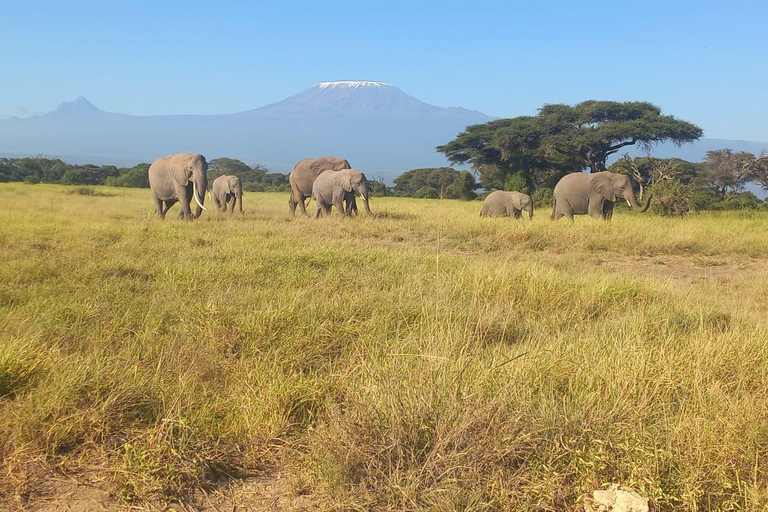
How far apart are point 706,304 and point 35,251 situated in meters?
7.08

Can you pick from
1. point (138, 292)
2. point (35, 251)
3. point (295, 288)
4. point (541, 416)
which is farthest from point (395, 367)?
point (35, 251)

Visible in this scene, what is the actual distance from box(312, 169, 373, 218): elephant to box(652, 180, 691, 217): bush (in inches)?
298

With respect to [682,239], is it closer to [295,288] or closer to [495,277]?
[495,277]

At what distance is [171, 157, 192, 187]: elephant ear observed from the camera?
545 inches

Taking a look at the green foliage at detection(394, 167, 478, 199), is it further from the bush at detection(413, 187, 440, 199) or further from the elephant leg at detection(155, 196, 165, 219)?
the elephant leg at detection(155, 196, 165, 219)

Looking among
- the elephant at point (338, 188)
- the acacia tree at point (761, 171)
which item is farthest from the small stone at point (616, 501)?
the acacia tree at point (761, 171)

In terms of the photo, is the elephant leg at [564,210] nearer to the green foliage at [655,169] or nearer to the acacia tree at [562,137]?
the green foliage at [655,169]

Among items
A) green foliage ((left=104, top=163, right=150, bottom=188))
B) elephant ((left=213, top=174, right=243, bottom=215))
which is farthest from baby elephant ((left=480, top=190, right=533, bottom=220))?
green foliage ((left=104, top=163, right=150, bottom=188))

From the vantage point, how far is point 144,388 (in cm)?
301

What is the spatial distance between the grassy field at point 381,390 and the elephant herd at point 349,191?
26.8 feet

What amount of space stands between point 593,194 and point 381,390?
12957 mm

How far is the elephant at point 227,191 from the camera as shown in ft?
54.7

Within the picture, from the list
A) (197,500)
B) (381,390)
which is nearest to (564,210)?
(381,390)

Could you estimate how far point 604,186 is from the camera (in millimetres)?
14367
